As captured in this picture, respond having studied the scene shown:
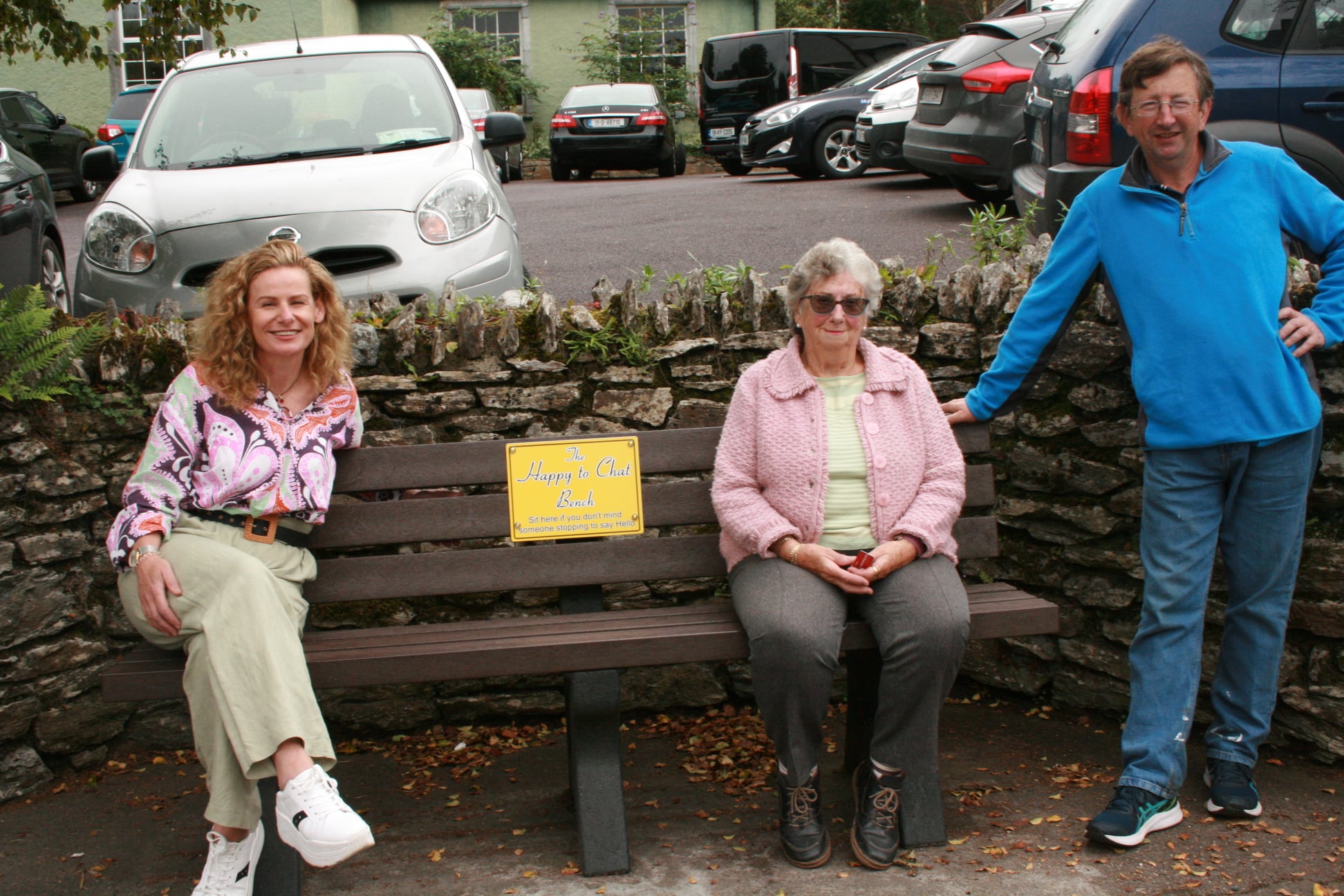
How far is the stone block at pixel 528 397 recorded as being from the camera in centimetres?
369

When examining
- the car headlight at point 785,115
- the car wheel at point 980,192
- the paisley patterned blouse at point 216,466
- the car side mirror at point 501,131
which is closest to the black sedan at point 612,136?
the car headlight at point 785,115

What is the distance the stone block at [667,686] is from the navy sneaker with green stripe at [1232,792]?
1.43 meters

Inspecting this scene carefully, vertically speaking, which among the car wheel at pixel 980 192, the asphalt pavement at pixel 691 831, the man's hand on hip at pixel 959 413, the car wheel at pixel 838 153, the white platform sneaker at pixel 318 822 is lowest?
the asphalt pavement at pixel 691 831

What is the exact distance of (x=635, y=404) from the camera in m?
3.73

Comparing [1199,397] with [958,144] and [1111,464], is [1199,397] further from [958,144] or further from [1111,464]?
[958,144]

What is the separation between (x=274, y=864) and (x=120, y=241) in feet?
10.4

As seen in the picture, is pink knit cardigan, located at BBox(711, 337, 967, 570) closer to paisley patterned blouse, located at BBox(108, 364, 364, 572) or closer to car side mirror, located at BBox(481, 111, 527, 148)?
paisley patterned blouse, located at BBox(108, 364, 364, 572)

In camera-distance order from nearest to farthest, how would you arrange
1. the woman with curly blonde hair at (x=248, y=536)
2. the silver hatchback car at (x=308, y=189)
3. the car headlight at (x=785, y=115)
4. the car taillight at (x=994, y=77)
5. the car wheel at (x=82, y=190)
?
the woman with curly blonde hair at (x=248, y=536) < the silver hatchback car at (x=308, y=189) < the car taillight at (x=994, y=77) < the car headlight at (x=785, y=115) < the car wheel at (x=82, y=190)

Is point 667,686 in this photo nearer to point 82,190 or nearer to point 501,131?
point 501,131

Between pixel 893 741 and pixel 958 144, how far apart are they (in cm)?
714

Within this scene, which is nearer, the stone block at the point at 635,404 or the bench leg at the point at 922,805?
the bench leg at the point at 922,805

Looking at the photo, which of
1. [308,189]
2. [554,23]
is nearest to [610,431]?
[308,189]

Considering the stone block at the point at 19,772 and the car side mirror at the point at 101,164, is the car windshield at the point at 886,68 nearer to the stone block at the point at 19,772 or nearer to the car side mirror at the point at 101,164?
the car side mirror at the point at 101,164

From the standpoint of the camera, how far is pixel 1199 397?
9.71 feet
